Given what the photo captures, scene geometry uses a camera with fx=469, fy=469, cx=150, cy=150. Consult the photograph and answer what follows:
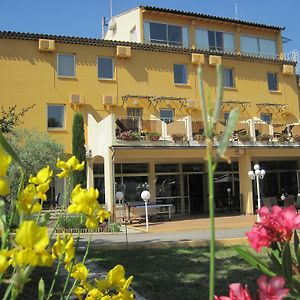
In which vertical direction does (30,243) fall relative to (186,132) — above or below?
below

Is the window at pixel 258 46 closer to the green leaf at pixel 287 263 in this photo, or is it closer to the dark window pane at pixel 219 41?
the dark window pane at pixel 219 41

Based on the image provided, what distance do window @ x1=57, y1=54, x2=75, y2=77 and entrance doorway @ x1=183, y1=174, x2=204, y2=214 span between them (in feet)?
25.4

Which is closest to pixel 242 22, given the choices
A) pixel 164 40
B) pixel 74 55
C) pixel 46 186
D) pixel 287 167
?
pixel 164 40

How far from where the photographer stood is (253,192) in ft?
79.2

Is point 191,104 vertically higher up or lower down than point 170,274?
higher up

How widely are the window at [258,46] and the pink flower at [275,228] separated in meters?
29.0

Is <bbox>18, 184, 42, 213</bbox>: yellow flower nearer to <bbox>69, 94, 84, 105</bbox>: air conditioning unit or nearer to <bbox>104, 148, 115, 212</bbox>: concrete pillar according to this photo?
<bbox>104, 148, 115, 212</bbox>: concrete pillar

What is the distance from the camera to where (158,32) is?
88.9 feet

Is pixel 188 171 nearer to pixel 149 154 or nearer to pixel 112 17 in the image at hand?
pixel 149 154

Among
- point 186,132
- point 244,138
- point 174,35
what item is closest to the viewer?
point 186,132

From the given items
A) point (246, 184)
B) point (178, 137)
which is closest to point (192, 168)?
point (246, 184)

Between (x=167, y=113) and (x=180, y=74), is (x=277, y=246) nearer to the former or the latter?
(x=167, y=113)

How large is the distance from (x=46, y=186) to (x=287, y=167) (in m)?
25.9

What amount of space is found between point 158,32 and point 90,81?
5.98m
